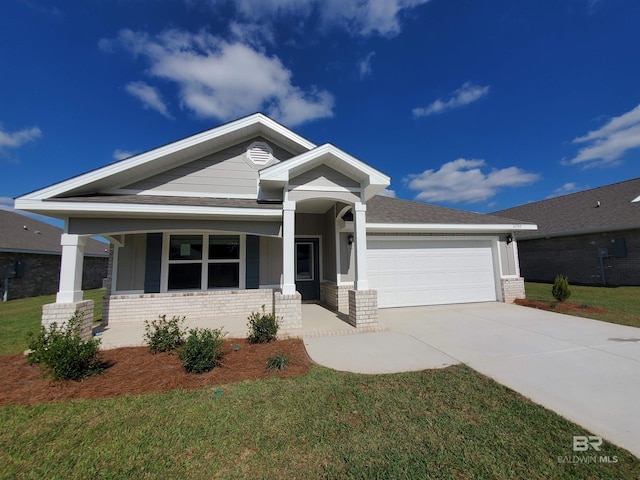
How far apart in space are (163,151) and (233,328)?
5210 millimetres

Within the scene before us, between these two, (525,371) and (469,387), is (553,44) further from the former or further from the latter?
(469,387)

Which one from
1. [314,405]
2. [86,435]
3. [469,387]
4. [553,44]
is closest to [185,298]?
[86,435]

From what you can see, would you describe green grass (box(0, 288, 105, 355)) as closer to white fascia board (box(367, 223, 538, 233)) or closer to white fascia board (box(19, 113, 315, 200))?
white fascia board (box(19, 113, 315, 200))

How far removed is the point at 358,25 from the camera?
30.8ft

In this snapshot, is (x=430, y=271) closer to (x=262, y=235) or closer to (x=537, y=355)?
(x=537, y=355)

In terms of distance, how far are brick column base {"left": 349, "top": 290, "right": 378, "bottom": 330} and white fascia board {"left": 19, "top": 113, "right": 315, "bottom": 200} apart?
16.1ft

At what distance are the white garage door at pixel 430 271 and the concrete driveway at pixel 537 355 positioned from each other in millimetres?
1593

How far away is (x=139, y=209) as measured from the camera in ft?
20.8

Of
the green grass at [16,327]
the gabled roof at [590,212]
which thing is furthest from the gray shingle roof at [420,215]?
the green grass at [16,327]

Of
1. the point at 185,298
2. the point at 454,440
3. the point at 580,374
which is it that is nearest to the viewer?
the point at 454,440

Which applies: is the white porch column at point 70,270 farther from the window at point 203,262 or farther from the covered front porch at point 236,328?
the window at point 203,262

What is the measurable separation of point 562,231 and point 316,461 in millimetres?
19249

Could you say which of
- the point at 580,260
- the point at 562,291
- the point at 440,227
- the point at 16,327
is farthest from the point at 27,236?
the point at 580,260

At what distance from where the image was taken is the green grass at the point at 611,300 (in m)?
7.41
